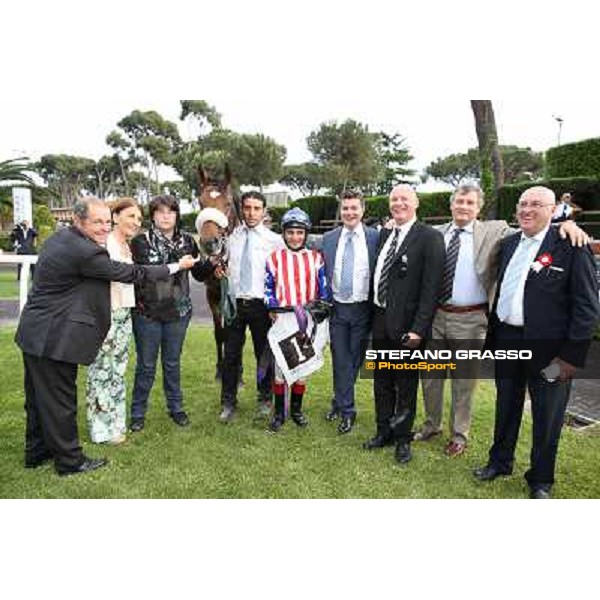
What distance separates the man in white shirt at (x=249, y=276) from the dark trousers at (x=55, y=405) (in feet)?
3.96

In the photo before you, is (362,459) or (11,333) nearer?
(362,459)

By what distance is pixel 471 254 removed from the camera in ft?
10.3

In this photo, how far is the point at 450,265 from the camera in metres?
3.17

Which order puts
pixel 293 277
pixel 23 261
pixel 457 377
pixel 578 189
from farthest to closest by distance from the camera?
1. pixel 578 189
2. pixel 293 277
3. pixel 457 377
4. pixel 23 261

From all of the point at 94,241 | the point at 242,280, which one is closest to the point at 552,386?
the point at 242,280

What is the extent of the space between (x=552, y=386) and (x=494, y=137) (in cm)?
663

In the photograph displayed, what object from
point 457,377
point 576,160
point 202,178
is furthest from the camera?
point 576,160

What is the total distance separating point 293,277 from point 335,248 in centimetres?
38

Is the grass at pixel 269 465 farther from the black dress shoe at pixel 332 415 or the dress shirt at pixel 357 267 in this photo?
the dress shirt at pixel 357 267

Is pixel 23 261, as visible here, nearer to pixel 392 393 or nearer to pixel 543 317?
pixel 392 393

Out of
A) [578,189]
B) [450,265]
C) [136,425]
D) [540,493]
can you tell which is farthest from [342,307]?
[578,189]

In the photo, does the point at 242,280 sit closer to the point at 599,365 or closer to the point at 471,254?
the point at 471,254

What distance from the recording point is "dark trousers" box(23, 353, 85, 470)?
287cm

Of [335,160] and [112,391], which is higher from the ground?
[335,160]
